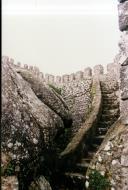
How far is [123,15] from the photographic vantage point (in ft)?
13.7

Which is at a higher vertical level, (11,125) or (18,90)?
(18,90)

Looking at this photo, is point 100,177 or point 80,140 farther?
point 80,140

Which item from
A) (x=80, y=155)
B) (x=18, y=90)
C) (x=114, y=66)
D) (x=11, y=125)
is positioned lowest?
(x=80, y=155)

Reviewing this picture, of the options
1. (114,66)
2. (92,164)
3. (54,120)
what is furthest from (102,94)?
(92,164)

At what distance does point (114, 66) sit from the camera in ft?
49.8

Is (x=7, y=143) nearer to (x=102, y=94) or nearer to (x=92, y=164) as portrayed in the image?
(x=92, y=164)

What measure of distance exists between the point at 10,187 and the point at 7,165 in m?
0.30

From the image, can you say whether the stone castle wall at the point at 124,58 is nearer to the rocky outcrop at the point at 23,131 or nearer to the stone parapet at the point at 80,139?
the rocky outcrop at the point at 23,131

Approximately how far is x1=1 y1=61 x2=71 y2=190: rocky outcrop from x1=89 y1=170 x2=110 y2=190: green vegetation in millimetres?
839

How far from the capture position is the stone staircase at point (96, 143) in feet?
19.8

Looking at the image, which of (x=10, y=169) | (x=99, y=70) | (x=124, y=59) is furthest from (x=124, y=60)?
(x=99, y=70)

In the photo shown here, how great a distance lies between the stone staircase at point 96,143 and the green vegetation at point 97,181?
1.16 m

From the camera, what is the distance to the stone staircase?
603cm

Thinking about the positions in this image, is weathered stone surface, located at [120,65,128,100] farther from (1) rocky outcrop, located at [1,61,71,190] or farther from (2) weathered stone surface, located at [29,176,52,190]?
(2) weathered stone surface, located at [29,176,52,190]
